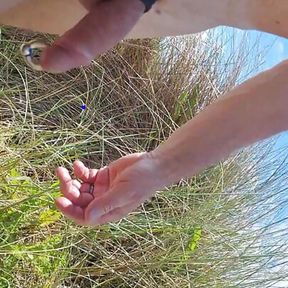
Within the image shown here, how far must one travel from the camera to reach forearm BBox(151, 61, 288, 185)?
1.56 feet

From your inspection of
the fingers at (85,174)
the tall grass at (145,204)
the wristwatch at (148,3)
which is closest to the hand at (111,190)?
the fingers at (85,174)

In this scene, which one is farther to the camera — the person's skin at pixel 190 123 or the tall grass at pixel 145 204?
the tall grass at pixel 145 204

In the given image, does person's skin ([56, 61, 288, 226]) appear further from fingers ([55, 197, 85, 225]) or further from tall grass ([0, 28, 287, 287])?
tall grass ([0, 28, 287, 287])

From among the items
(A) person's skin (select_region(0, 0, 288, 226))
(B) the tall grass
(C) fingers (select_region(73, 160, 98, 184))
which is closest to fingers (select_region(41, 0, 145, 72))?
(A) person's skin (select_region(0, 0, 288, 226))

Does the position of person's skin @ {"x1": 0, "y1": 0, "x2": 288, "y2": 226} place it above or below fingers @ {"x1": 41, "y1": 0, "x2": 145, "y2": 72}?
below

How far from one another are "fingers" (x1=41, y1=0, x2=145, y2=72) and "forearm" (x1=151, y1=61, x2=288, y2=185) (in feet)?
0.32

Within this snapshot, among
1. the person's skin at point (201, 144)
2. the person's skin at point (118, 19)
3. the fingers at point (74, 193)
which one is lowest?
the person's skin at point (201, 144)

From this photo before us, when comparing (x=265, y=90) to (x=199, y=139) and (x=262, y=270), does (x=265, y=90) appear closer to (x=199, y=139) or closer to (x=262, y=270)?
(x=199, y=139)

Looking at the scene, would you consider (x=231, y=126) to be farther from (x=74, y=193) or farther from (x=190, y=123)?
(x=74, y=193)

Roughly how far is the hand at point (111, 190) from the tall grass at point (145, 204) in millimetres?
618

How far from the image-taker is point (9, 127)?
51.8 inches

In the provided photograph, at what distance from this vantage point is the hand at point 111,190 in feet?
1.61

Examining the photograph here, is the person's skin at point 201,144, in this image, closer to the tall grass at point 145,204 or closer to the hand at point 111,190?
the hand at point 111,190

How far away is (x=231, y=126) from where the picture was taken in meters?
0.49
